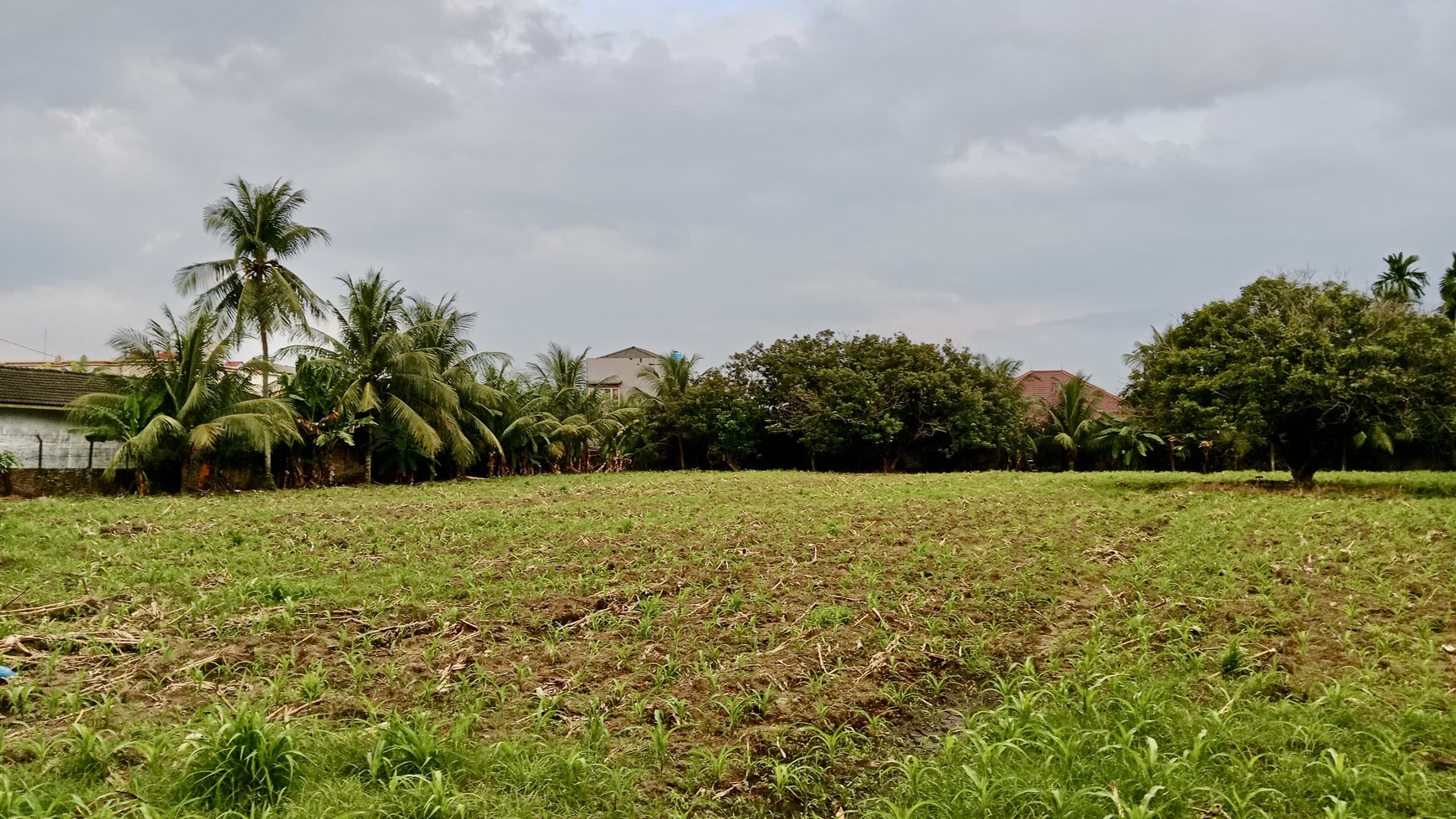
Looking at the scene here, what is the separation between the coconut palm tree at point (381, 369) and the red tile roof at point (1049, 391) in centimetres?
2109

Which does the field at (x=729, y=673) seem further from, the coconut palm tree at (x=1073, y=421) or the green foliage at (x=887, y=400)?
the coconut palm tree at (x=1073, y=421)

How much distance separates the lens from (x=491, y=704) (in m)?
4.63

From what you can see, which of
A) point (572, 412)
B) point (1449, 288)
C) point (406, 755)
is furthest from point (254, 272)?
point (1449, 288)

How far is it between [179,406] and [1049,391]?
34.5 metres

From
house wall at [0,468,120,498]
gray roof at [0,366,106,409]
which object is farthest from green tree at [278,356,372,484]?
house wall at [0,468,120,498]

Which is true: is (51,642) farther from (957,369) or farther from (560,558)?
(957,369)

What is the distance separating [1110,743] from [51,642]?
21.8ft

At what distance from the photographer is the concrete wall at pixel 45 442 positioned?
19.2m

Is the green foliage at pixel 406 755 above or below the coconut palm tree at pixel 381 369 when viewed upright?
below

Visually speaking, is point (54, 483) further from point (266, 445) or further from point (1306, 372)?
point (1306, 372)

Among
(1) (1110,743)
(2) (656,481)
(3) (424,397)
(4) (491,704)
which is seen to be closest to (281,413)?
(3) (424,397)

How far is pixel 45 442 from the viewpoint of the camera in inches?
782

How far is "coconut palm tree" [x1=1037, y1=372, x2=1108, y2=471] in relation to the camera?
98.4 ft

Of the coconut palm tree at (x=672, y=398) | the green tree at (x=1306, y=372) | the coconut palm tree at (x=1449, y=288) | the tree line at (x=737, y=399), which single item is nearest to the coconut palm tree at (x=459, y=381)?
the tree line at (x=737, y=399)
